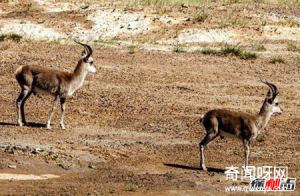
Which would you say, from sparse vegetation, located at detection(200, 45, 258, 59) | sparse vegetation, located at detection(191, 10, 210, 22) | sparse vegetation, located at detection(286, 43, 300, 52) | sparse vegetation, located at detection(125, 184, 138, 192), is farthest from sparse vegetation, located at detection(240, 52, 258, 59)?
sparse vegetation, located at detection(125, 184, 138, 192)

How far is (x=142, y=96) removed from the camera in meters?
20.6

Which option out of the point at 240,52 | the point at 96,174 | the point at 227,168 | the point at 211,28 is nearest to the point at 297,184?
the point at 227,168

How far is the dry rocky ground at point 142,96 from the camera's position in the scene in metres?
13.2

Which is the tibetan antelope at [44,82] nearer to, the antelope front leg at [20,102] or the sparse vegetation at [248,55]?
the antelope front leg at [20,102]

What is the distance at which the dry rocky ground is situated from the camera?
43.3 feet

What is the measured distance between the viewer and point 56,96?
657 inches

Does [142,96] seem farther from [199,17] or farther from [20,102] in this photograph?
[199,17]

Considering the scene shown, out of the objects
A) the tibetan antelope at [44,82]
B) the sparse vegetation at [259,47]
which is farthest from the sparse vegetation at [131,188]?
the sparse vegetation at [259,47]

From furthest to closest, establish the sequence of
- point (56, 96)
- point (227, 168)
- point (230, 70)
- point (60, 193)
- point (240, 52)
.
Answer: point (240, 52) → point (230, 70) → point (56, 96) → point (227, 168) → point (60, 193)

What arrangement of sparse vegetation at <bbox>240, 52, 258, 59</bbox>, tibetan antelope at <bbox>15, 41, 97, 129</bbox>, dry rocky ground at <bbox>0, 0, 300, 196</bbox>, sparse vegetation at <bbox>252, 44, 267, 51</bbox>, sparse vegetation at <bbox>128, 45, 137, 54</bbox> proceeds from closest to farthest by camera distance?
1. dry rocky ground at <bbox>0, 0, 300, 196</bbox>
2. tibetan antelope at <bbox>15, 41, 97, 129</bbox>
3. sparse vegetation at <bbox>128, 45, 137, 54</bbox>
4. sparse vegetation at <bbox>240, 52, 258, 59</bbox>
5. sparse vegetation at <bbox>252, 44, 267, 51</bbox>

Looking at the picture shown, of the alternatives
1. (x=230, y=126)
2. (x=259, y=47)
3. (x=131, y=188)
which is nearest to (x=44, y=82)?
(x=230, y=126)

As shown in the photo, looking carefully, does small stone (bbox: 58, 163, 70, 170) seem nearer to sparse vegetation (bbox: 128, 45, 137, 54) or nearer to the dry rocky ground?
the dry rocky ground

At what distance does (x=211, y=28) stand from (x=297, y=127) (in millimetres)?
14629

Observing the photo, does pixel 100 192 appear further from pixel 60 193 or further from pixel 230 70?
pixel 230 70
